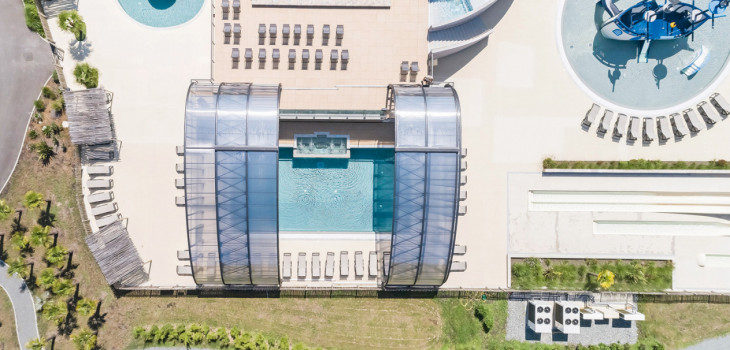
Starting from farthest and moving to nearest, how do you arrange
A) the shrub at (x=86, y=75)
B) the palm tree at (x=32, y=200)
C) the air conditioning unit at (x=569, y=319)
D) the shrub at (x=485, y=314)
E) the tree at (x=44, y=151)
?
the shrub at (x=485, y=314), the air conditioning unit at (x=569, y=319), the tree at (x=44, y=151), the shrub at (x=86, y=75), the palm tree at (x=32, y=200)

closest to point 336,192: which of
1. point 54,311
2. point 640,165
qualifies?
point 54,311

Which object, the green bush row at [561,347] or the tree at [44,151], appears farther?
the green bush row at [561,347]

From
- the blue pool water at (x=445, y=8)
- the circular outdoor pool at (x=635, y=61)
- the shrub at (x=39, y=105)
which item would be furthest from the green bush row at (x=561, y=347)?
the shrub at (x=39, y=105)

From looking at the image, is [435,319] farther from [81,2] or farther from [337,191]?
[81,2]

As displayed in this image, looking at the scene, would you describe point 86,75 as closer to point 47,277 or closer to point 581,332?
point 47,277

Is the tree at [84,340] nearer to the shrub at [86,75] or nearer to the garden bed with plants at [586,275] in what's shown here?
the shrub at [86,75]

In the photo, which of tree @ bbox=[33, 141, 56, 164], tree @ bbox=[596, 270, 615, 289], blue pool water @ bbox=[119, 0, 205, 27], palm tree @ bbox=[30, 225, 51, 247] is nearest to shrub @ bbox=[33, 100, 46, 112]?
tree @ bbox=[33, 141, 56, 164]
